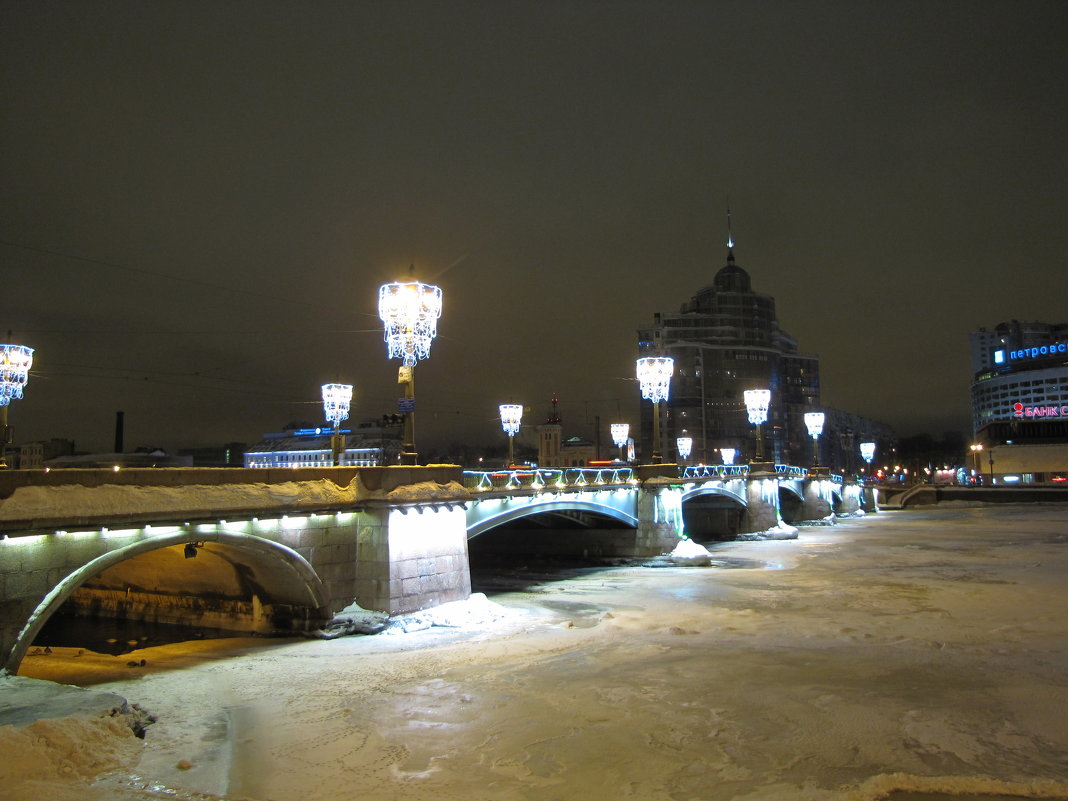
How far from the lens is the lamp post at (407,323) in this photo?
19.9 m

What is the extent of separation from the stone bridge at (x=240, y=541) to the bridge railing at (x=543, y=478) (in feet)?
0.31

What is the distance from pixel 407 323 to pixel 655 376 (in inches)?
679

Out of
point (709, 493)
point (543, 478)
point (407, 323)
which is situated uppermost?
point (407, 323)

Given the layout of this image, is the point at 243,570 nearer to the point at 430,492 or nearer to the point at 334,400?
the point at 430,492

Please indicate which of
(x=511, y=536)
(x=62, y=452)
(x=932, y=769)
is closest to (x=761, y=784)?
(x=932, y=769)

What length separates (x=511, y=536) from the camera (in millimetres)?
42719

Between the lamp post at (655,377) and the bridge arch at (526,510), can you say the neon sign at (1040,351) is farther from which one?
the bridge arch at (526,510)

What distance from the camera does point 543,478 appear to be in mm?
30203

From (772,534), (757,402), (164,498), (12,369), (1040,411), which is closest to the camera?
(164,498)

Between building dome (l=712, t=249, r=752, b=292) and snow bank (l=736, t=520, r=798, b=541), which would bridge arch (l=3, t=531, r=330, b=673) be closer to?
snow bank (l=736, t=520, r=798, b=541)

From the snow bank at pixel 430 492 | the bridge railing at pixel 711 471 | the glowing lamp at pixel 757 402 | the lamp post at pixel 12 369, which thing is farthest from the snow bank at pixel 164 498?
the glowing lamp at pixel 757 402

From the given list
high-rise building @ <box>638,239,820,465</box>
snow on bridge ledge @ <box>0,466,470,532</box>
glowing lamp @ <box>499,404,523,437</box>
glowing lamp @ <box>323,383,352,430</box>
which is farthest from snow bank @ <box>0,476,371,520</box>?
high-rise building @ <box>638,239,820,465</box>

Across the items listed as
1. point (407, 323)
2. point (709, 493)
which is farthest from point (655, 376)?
point (407, 323)

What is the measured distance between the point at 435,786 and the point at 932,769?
6.41 meters
